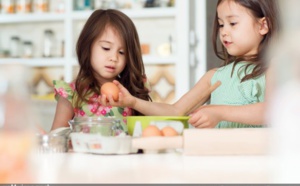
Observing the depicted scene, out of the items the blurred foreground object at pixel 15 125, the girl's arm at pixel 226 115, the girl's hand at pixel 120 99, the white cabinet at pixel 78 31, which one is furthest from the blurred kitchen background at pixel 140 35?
the blurred foreground object at pixel 15 125

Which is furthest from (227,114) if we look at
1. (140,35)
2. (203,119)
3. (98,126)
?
(140,35)

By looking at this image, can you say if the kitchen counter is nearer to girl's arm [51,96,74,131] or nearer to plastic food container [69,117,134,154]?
plastic food container [69,117,134,154]

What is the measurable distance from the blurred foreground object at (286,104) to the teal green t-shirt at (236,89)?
3.54 ft

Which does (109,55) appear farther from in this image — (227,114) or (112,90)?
(227,114)

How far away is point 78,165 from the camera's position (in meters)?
0.66

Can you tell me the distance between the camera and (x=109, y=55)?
1.76m

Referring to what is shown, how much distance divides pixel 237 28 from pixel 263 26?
101 millimetres

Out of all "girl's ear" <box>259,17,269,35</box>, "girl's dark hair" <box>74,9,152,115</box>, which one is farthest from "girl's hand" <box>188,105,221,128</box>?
"girl's dark hair" <box>74,9,152,115</box>

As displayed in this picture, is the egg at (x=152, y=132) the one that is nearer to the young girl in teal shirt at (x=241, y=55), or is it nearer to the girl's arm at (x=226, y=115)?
the girl's arm at (x=226, y=115)

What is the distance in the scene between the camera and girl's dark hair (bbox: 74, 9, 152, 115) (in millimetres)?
1815

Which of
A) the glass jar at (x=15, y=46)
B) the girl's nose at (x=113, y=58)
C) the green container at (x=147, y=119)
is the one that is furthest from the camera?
the glass jar at (x=15, y=46)

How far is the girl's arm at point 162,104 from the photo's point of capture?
136 cm

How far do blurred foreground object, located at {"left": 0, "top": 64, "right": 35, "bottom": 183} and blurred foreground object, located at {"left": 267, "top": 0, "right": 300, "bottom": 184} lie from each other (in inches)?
8.1

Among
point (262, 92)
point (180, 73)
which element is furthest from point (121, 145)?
point (180, 73)
